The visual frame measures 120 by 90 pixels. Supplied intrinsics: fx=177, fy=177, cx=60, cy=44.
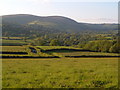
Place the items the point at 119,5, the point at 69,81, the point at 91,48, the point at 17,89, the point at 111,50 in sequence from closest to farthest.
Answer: the point at 17,89, the point at 69,81, the point at 119,5, the point at 111,50, the point at 91,48

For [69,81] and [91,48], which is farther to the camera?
[91,48]

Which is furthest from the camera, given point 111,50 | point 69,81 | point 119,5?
point 111,50

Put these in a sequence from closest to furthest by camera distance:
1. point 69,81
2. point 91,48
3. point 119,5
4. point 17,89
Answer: point 17,89
point 69,81
point 119,5
point 91,48

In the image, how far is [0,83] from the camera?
44.0 feet

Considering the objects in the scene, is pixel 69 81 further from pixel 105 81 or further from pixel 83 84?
pixel 105 81

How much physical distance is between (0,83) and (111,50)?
3463 inches

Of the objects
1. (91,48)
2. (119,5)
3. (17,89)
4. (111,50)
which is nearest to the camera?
(17,89)

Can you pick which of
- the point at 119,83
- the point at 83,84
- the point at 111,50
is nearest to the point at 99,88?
the point at 83,84

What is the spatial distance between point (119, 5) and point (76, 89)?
416 inches

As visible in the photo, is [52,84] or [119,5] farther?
[119,5]

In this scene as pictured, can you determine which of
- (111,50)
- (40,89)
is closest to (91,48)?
(111,50)

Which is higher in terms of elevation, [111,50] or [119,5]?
[119,5]

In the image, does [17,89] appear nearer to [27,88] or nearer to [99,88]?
[27,88]

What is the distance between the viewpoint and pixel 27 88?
39.8 feet
